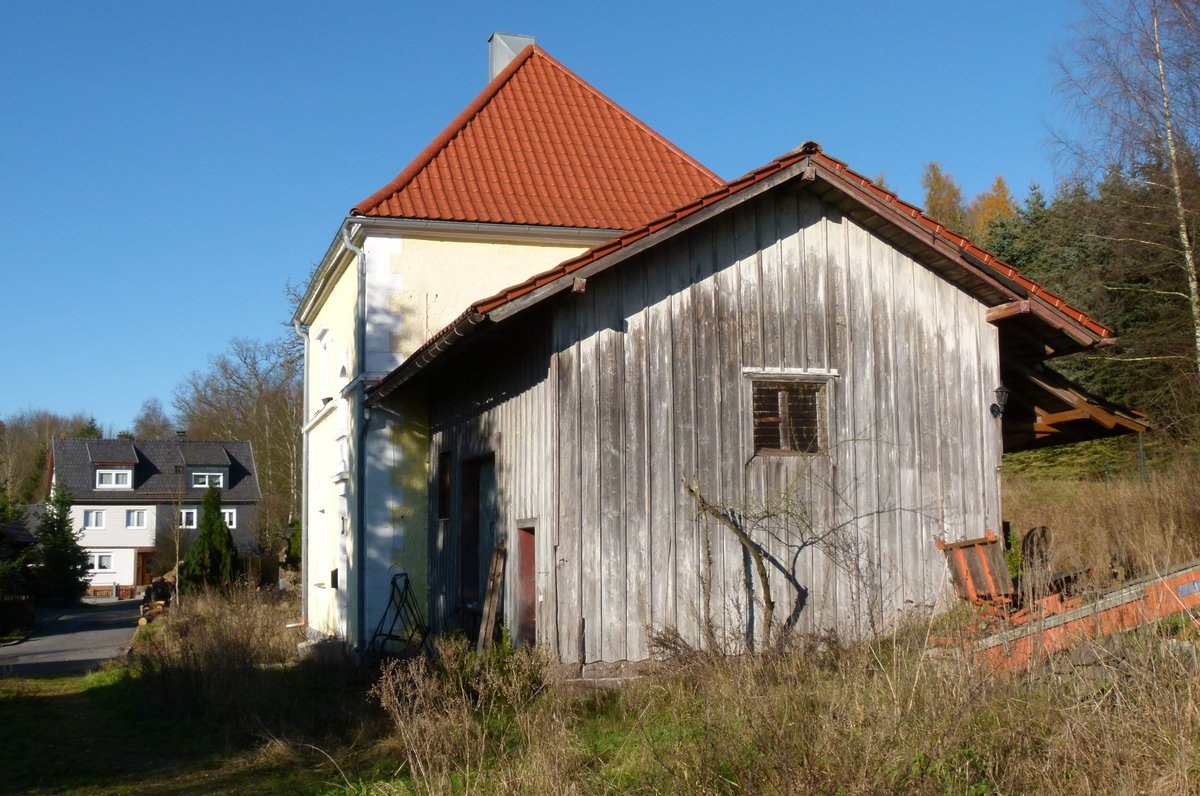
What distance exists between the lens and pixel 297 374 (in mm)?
44750

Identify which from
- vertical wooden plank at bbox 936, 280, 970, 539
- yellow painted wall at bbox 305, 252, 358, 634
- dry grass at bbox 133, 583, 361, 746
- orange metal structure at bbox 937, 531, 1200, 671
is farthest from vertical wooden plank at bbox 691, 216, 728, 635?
yellow painted wall at bbox 305, 252, 358, 634

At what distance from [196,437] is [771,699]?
209ft

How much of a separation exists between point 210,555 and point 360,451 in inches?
907

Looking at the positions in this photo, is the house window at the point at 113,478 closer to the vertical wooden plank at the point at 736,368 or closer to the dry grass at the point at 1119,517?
the dry grass at the point at 1119,517

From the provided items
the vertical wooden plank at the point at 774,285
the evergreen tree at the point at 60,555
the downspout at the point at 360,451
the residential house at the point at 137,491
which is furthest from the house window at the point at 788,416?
the residential house at the point at 137,491

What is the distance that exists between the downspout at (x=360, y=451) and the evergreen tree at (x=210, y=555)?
20.3 m

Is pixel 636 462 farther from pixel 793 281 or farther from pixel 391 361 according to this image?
pixel 391 361

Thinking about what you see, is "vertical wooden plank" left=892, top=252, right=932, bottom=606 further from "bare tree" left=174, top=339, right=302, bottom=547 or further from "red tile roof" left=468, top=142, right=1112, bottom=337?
"bare tree" left=174, top=339, right=302, bottom=547

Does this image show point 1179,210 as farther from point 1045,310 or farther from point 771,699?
point 771,699

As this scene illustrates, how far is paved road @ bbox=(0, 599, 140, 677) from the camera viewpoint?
2038cm

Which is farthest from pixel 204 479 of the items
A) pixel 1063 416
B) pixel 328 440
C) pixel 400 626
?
pixel 1063 416

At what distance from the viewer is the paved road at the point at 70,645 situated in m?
20.4

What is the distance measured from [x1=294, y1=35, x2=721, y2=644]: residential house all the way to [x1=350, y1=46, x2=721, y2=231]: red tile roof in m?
0.03

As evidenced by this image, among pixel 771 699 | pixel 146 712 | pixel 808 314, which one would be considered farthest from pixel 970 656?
pixel 146 712
